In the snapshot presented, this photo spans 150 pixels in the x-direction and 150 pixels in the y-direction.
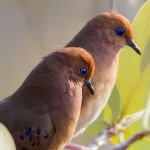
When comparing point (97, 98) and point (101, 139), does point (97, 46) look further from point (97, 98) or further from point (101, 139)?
point (101, 139)

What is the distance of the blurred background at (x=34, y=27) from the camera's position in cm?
138

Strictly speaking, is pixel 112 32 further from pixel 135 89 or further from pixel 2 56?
pixel 2 56

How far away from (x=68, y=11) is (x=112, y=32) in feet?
1.86

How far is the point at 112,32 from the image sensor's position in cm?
92

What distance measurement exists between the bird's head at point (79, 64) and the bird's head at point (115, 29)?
161 mm

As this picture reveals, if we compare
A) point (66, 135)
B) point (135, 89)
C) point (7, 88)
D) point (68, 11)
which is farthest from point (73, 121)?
point (68, 11)

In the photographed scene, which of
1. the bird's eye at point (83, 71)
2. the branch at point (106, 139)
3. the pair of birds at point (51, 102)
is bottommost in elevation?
the branch at point (106, 139)

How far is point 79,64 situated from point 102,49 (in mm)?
227

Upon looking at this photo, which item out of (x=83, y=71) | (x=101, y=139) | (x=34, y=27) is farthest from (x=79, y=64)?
(x=34, y=27)

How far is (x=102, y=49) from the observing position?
3.05 feet

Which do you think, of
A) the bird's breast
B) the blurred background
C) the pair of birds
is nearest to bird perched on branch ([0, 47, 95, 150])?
the pair of birds

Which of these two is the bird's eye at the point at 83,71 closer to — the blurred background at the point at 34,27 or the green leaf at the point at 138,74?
the green leaf at the point at 138,74

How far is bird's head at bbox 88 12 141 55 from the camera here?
86cm

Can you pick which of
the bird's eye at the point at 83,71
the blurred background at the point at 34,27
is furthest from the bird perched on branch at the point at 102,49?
the blurred background at the point at 34,27
